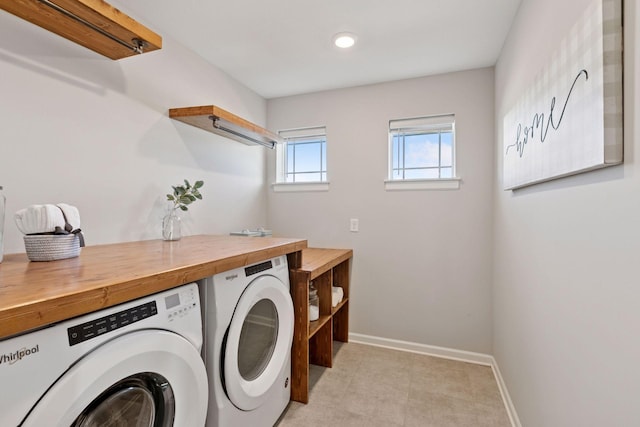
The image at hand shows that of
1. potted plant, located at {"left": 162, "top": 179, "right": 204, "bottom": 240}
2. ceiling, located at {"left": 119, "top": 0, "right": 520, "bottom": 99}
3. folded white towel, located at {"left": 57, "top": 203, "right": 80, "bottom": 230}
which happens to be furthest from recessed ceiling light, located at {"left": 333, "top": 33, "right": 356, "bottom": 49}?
folded white towel, located at {"left": 57, "top": 203, "right": 80, "bottom": 230}

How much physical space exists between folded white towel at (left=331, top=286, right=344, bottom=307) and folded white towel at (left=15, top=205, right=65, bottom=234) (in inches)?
69.7

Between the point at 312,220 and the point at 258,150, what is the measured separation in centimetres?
86

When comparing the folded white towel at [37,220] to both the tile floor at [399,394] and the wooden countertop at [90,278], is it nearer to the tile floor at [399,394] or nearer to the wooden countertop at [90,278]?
the wooden countertop at [90,278]

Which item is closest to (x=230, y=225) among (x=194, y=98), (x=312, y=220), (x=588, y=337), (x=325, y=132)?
(x=312, y=220)

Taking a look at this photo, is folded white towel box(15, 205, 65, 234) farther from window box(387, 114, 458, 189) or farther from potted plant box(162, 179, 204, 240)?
window box(387, 114, 458, 189)

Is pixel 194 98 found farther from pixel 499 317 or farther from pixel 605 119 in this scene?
pixel 499 317

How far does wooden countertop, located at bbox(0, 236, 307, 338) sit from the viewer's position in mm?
622

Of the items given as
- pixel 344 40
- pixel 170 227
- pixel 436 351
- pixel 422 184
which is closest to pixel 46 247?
pixel 170 227

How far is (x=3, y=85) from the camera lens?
126cm

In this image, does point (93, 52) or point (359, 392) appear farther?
point (359, 392)

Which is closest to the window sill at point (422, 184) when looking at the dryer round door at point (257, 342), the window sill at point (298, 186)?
the window sill at point (298, 186)

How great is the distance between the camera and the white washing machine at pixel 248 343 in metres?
1.19

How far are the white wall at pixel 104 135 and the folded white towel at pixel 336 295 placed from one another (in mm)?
1037

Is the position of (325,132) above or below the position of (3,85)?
above
